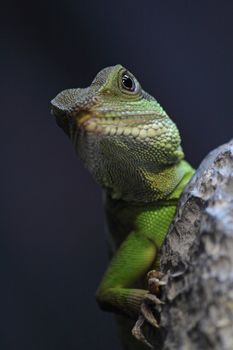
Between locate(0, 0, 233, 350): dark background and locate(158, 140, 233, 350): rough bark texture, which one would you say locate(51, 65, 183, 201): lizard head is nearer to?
locate(158, 140, 233, 350): rough bark texture

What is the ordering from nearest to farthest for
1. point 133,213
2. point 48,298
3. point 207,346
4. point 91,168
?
point 207,346 → point 91,168 → point 133,213 → point 48,298

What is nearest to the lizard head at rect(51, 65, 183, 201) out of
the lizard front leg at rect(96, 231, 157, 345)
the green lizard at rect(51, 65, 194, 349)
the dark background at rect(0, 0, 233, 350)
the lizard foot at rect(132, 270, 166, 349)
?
the green lizard at rect(51, 65, 194, 349)

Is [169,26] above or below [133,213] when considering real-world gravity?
above

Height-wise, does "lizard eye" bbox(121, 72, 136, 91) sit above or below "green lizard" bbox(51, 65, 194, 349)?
above

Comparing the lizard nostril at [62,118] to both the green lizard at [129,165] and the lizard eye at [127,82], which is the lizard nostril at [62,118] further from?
the lizard eye at [127,82]

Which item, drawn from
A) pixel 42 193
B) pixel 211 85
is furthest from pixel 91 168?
pixel 211 85

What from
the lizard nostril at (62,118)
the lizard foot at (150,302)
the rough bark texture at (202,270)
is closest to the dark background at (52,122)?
the lizard nostril at (62,118)

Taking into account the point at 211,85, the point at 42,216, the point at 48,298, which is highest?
the point at 211,85

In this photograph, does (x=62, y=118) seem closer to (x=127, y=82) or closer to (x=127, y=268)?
(x=127, y=82)

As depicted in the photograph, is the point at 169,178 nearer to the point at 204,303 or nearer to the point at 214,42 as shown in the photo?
the point at 204,303
